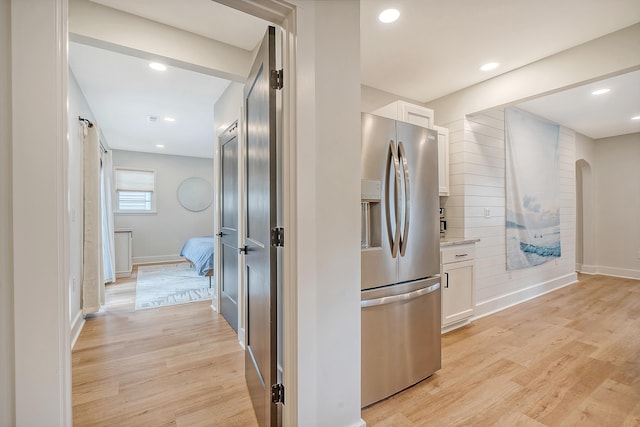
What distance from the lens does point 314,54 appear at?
54.1 inches

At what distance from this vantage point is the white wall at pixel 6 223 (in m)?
0.84

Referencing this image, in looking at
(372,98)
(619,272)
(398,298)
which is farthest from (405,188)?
(619,272)

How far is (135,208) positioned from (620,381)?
820 centimetres

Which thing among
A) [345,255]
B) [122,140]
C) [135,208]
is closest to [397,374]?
[345,255]

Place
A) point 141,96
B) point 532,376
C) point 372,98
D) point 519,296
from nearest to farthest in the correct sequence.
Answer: point 532,376 → point 372,98 → point 141,96 → point 519,296

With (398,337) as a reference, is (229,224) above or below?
above

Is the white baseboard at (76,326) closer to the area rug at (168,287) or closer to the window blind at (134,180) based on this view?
the area rug at (168,287)

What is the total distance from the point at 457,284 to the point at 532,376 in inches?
35.8

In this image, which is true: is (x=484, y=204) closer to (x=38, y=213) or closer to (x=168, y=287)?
(x=38, y=213)

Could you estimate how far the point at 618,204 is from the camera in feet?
16.9

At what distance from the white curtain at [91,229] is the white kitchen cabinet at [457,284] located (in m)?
3.97

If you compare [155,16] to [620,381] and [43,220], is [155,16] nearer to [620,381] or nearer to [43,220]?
[43,220]

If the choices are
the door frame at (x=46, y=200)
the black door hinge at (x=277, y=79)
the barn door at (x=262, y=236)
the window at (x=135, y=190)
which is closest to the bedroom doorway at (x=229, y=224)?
the barn door at (x=262, y=236)

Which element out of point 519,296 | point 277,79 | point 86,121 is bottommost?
point 519,296
